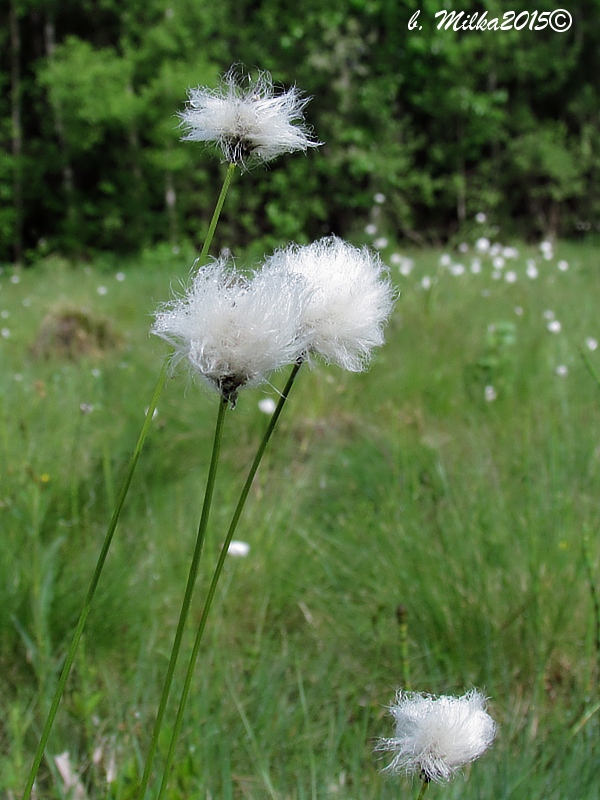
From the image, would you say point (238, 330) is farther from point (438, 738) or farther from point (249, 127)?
point (438, 738)

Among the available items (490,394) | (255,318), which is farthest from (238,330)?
(490,394)

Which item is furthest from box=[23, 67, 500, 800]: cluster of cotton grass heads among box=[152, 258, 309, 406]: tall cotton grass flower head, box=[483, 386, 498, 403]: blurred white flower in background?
box=[483, 386, 498, 403]: blurred white flower in background

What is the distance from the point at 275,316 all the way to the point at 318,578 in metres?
1.61

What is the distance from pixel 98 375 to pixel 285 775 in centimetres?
A: 208

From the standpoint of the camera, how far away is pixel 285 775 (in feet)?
4.07

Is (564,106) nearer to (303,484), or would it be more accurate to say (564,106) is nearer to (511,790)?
(303,484)

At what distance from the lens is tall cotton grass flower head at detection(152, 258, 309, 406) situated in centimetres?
43

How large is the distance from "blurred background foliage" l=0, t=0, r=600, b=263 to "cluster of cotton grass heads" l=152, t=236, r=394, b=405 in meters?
8.71

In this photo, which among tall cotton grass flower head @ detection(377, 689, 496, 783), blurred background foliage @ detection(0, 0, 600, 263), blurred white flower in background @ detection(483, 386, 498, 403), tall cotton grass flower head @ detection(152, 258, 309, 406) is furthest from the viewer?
blurred background foliage @ detection(0, 0, 600, 263)

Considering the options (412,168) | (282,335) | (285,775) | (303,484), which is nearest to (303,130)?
(282,335)

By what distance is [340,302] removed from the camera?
52 cm

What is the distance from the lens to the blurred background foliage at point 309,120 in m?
10.0

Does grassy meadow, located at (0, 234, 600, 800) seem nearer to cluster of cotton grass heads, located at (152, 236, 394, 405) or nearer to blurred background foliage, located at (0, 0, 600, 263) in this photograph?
cluster of cotton grass heads, located at (152, 236, 394, 405)

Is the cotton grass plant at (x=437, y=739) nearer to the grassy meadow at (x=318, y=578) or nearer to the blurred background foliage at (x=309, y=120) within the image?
the grassy meadow at (x=318, y=578)
